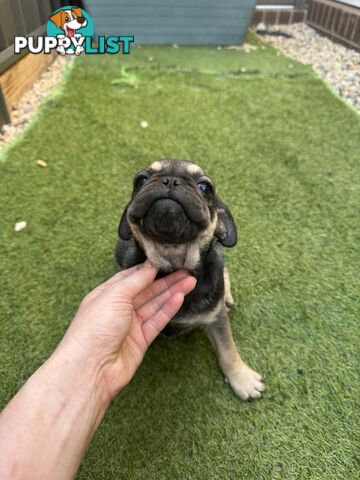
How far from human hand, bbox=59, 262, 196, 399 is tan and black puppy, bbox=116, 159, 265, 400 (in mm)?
100

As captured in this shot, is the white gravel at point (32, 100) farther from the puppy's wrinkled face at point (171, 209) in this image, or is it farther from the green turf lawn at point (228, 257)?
the puppy's wrinkled face at point (171, 209)

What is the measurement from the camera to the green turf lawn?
1814 mm

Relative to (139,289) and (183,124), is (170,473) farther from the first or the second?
(183,124)

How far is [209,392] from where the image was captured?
Answer: 2.03m

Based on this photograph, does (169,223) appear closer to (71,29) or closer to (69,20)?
(69,20)

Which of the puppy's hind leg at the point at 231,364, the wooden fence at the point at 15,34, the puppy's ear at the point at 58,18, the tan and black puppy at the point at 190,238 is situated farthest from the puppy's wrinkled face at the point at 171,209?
the puppy's ear at the point at 58,18

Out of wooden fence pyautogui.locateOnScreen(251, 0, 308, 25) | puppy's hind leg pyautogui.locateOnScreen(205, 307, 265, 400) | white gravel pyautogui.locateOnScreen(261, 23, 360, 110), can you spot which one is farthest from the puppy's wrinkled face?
wooden fence pyautogui.locateOnScreen(251, 0, 308, 25)

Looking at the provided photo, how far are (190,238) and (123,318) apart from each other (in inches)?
19.2

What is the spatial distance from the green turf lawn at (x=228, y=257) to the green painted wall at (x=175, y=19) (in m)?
1.28

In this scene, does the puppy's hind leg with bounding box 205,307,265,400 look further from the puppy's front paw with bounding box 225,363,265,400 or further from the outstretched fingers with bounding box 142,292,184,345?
the outstretched fingers with bounding box 142,292,184,345

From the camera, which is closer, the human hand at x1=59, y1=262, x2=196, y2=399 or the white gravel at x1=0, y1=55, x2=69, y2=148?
the human hand at x1=59, y1=262, x2=196, y2=399

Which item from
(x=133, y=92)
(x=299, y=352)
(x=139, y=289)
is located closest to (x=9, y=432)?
(x=139, y=289)

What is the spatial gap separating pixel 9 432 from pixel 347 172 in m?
3.43

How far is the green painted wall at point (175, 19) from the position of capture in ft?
19.0
